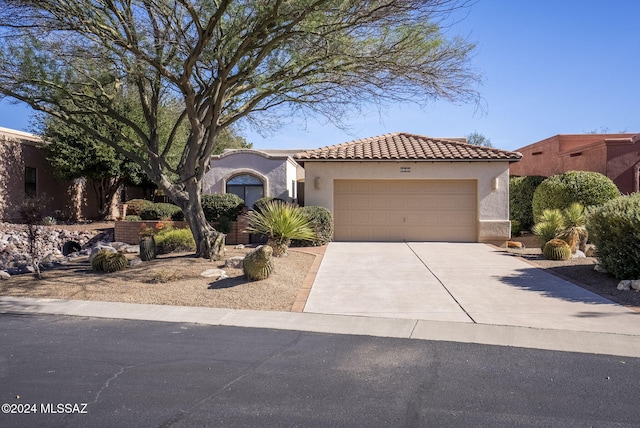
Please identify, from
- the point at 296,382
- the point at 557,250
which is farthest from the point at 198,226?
the point at 557,250

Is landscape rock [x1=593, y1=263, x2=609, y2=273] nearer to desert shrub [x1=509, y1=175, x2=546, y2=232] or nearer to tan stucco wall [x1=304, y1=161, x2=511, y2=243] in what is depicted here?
tan stucco wall [x1=304, y1=161, x2=511, y2=243]

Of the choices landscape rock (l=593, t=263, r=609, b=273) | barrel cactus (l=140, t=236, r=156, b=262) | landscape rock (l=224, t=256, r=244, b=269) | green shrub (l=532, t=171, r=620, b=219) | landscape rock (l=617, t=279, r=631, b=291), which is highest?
green shrub (l=532, t=171, r=620, b=219)

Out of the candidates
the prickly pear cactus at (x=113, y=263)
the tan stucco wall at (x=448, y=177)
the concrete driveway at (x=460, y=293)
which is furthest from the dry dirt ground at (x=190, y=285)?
the tan stucco wall at (x=448, y=177)

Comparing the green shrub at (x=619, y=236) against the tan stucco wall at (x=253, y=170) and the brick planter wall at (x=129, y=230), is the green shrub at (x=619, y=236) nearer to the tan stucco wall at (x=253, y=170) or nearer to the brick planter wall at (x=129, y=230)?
the tan stucco wall at (x=253, y=170)

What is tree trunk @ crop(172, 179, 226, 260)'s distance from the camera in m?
12.9

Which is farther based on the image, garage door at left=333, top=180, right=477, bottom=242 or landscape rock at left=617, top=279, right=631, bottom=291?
garage door at left=333, top=180, right=477, bottom=242

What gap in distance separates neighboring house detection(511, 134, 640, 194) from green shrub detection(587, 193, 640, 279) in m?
10.3

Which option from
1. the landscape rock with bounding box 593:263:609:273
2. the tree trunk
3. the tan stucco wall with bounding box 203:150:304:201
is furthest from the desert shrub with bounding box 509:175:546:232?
the tree trunk

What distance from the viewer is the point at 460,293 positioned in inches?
390

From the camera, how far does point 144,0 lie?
11.1 m

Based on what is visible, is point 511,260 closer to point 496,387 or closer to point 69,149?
point 496,387

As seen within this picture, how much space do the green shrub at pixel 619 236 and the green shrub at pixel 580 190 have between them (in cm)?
676

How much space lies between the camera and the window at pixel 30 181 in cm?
2431

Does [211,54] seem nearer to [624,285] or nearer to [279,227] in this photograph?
[279,227]
